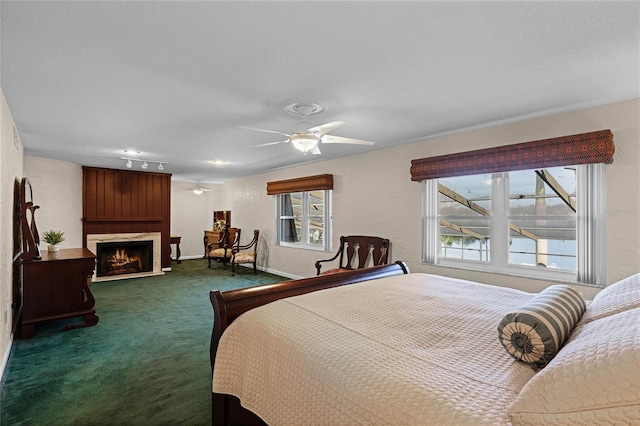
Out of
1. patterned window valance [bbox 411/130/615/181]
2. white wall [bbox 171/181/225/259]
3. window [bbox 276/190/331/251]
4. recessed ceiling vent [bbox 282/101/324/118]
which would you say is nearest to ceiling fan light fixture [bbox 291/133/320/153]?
recessed ceiling vent [bbox 282/101/324/118]

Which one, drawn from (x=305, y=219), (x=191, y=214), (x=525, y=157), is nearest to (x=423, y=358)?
(x=525, y=157)

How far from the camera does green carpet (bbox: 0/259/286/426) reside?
2.04m

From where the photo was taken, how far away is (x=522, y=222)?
132 inches

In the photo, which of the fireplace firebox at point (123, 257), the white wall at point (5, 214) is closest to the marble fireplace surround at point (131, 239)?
the fireplace firebox at point (123, 257)

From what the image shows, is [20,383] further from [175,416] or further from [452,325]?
[452,325]

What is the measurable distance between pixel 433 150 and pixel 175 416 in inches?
145

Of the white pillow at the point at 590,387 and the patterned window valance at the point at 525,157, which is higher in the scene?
the patterned window valance at the point at 525,157

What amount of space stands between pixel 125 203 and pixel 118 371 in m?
5.00

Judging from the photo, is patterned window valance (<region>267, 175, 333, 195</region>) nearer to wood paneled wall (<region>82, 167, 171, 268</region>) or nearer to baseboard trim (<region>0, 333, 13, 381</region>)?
wood paneled wall (<region>82, 167, 171, 268</region>)

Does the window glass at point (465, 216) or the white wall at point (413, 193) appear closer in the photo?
the white wall at point (413, 193)

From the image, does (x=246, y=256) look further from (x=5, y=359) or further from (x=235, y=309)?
(x=235, y=309)

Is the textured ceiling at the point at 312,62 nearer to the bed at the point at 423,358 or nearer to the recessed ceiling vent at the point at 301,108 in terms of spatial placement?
the recessed ceiling vent at the point at 301,108

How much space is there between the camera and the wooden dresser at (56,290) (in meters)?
3.38

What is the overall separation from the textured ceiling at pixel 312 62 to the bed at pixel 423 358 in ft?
4.55
